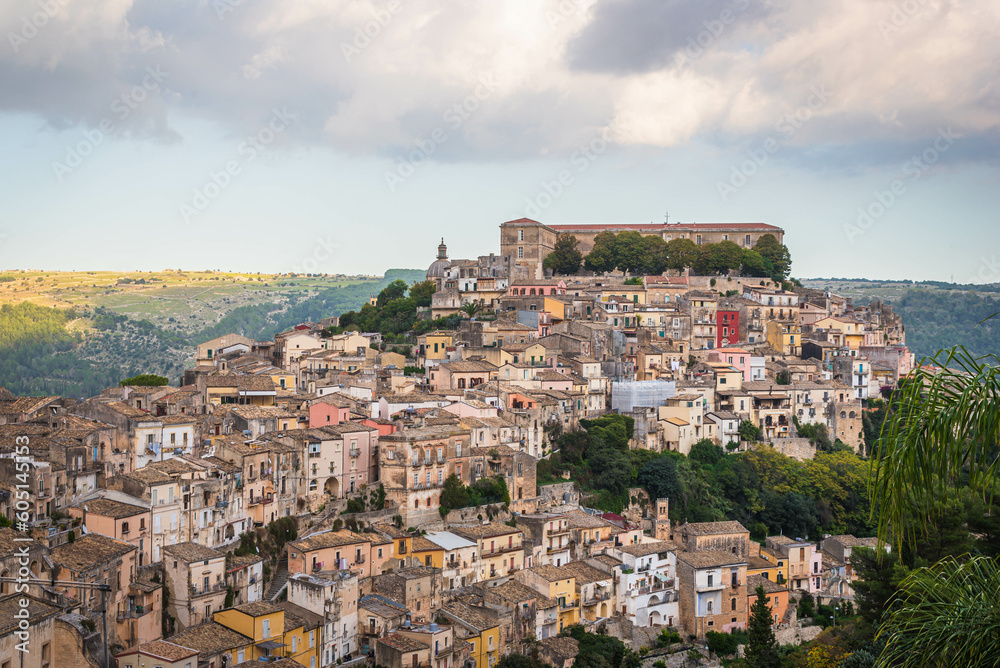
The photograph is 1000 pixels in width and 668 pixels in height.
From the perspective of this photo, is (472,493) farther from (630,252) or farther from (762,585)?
(630,252)

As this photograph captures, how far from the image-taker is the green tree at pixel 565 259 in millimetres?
75562

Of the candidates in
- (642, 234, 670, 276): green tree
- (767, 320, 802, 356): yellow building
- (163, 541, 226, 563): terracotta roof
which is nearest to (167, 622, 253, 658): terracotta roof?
(163, 541, 226, 563): terracotta roof

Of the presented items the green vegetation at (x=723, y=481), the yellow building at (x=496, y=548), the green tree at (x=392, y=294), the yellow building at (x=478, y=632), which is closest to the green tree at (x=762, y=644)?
the yellow building at (x=478, y=632)

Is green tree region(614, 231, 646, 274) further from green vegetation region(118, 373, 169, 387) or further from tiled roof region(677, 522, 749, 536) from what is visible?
green vegetation region(118, 373, 169, 387)

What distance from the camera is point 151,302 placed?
124 m

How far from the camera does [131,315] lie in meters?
114

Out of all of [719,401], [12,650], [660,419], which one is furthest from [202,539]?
[719,401]

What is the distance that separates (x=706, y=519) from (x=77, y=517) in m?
28.4

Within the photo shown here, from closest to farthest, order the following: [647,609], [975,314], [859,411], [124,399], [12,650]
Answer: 1. [12,650]
2. [647,609]
3. [124,399]
4. [859,411]
5. [975,314]

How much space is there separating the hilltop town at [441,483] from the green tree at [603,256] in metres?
6.98

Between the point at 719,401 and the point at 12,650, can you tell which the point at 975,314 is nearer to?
the point at 719,401

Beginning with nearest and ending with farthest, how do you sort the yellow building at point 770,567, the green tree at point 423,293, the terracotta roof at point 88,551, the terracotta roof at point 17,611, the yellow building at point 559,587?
1. the terracotta roof at point 17,611
2. the terracotta roof at point 88,551
3. the yellow building at point 559,587
4. the yellow building at point 770,567
5. the green tree at point 423,293

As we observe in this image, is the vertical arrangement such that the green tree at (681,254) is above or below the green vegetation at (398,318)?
above

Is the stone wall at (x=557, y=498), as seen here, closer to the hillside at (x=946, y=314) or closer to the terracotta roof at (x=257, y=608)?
the terracotta roof at (x=257, y=608)
